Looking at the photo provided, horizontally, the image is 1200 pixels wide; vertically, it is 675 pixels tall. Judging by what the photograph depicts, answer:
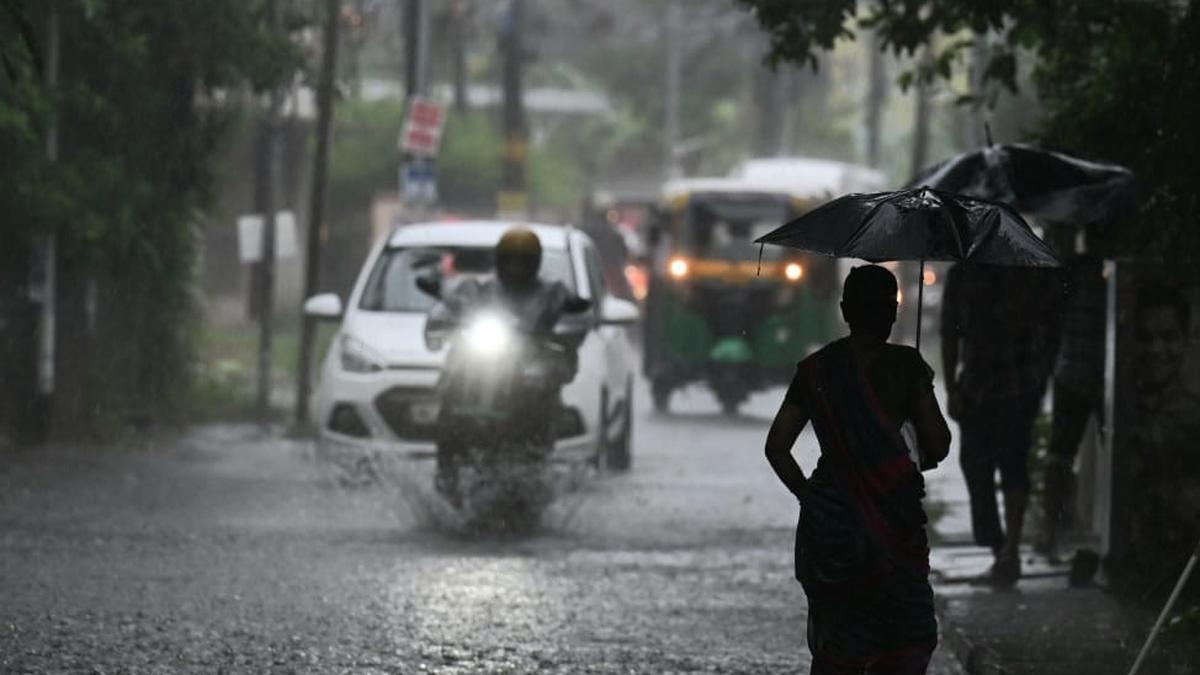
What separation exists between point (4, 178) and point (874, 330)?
39.2 ft

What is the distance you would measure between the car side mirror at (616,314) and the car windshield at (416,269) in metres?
0.29

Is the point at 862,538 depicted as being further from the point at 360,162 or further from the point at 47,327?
the point at 360,162

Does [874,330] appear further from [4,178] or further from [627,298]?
[627,298]

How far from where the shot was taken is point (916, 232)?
7.32 meters

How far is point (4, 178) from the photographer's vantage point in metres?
17.5

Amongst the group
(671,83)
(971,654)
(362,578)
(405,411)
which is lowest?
(362,578)

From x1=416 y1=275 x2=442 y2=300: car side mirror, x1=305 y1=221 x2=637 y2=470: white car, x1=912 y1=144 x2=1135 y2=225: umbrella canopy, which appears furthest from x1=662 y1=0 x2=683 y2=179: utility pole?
x1=912 y1=144 x2=1135 y2=225: umbrella canopy

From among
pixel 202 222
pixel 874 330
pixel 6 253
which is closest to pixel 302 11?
pixel 202 222

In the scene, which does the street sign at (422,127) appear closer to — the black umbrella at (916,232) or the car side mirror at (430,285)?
the car side mirror at (430,285)

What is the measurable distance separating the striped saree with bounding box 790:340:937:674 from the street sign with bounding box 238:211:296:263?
54.7 ft

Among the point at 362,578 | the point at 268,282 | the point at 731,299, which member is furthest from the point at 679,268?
the point at 362,578

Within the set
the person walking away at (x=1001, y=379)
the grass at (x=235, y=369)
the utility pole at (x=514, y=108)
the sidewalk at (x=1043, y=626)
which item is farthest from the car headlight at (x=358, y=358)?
the utility pole at (x=514, y=108)

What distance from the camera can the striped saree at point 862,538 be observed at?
6523mm

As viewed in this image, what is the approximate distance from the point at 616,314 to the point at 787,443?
969cm
